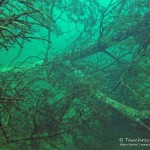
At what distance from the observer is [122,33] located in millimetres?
9891

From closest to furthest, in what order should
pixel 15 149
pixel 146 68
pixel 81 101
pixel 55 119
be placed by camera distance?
pixel 15 149 → pixel 55 119 → pixel 81 101 → pixel 146 68

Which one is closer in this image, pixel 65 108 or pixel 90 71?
pixel 65 108

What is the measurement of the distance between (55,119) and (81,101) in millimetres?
1263

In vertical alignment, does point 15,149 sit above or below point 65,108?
below

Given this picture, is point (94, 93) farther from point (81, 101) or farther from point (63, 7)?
point (63, 7)

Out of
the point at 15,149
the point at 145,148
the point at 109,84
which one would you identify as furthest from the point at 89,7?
the point at 15,149

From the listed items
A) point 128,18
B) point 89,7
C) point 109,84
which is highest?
point 89,7

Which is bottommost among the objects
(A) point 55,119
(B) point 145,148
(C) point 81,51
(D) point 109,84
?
(B) point 145,148

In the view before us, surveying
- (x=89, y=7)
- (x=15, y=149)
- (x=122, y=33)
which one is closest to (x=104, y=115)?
(x=15, y=149)

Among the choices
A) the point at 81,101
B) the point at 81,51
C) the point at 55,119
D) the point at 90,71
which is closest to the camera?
the point at 55,119

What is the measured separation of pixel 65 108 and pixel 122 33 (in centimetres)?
475

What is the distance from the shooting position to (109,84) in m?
9.40

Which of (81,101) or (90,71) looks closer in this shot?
(81,101)

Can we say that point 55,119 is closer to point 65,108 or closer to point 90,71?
point 65,108
